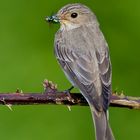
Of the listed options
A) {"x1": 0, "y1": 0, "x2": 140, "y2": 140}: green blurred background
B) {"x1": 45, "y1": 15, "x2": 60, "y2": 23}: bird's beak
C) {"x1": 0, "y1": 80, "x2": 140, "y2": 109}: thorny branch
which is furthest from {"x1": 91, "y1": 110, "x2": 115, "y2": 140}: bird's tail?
{"x1": 45, "y1": 15, "x2": 60, "y2": 23}: bird's beak

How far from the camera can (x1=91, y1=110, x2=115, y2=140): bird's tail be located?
584 centimetres

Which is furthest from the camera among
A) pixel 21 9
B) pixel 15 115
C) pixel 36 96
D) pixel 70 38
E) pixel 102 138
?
pixel 21 9

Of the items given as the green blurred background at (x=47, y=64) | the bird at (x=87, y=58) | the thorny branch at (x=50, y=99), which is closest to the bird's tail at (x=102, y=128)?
the bird at (x=87, y=58)

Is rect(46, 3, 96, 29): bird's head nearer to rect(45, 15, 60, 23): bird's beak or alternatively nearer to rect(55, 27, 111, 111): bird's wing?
rect(45, 15, 60, 23): bird's beak

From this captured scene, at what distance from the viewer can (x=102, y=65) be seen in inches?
250

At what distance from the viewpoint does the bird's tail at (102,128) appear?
584cm

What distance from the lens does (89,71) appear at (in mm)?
6195

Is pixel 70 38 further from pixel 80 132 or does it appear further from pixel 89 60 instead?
pixel 80 132

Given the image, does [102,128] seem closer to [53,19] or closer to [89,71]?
→ [89,71]

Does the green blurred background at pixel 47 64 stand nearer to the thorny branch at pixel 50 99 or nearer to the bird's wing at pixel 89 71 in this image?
the bird's wing at pixel 89 71

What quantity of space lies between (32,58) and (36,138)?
91cm

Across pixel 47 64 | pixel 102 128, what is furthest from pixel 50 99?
pixel 47 64

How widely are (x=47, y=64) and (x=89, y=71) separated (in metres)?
1.50

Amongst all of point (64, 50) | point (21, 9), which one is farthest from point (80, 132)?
point (21, 9)
